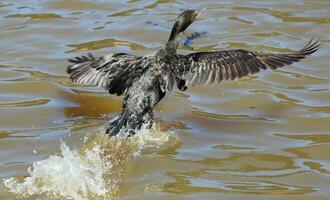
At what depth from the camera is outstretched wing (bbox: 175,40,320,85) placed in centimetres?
761

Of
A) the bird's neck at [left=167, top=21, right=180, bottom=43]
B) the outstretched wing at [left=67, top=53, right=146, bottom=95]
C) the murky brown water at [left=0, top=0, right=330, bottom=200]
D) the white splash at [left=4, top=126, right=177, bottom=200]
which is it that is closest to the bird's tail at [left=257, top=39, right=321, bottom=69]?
the murky brown water at [left=0, top=0, right=330, bottom=200]

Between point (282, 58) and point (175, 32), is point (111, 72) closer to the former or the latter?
point (175, 32)

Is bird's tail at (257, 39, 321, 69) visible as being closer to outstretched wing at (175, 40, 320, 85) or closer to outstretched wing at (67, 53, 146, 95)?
outstretched wing at (175, 40, 320, 85)

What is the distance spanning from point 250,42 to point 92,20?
8.51 feet

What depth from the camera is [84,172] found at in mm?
6352

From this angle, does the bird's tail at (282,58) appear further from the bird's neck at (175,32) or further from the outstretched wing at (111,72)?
the outstretched wing at (111,72)

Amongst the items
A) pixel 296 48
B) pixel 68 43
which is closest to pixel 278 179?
pixel 296 48

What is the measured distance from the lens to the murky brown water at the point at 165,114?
6.33 m

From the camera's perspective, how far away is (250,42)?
10336mm

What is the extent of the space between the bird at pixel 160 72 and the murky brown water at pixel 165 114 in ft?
1.08

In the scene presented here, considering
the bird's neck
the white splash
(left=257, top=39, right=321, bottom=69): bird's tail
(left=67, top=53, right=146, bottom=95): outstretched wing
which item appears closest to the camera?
the white splash

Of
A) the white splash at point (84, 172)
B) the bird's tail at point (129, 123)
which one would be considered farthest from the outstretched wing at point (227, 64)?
the white splash at point (84, 172)

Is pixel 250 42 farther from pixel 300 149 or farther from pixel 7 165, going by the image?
pixel 7 165

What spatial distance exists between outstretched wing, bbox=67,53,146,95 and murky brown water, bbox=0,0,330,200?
0.45m
